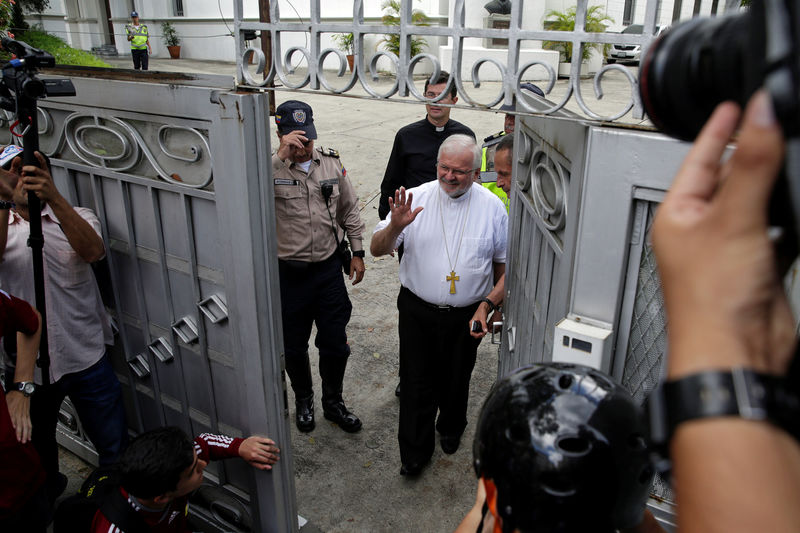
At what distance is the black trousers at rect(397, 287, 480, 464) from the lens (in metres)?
3.74

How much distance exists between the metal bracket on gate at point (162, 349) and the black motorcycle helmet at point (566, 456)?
6.87 ft

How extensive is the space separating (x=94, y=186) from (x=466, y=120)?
11.2 metres

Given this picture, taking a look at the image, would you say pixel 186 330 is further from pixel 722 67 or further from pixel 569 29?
pixel 569 29

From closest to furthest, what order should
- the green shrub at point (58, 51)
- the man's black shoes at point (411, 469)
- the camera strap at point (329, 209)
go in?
the man's black shoes at point (411, 469) → the camera strap at point (329, 209) → the green shrub at point (58, 51)

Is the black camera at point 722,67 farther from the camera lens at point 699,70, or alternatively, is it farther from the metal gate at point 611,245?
the metal gate at point 611,245

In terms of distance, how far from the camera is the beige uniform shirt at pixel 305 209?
13.0 ft

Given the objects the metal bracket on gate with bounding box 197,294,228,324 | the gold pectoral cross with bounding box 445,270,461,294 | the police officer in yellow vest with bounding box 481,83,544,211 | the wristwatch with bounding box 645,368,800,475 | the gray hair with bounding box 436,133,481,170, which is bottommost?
the gold pectoral cross with bounding box 445,270,461,294

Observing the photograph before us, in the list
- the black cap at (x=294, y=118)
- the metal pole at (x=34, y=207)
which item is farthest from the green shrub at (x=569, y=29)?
the metal pole at (x=34, y=207)

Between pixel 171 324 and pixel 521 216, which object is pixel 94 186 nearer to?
pixel 171 324

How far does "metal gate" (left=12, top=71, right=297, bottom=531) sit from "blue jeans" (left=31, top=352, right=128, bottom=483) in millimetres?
143

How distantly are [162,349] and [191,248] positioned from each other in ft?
2.34

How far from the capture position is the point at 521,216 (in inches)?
124

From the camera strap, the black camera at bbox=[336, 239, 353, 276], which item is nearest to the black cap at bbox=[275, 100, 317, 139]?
the camera strap

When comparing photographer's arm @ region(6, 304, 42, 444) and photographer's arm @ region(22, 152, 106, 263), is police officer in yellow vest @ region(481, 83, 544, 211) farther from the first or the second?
photographer's arm @ region(6, 304, 42, 444)
